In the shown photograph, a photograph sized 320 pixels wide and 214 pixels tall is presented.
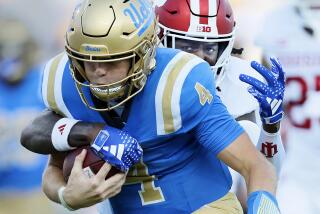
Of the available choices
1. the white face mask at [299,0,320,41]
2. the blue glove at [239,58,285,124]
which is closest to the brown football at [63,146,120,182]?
the blue glove at [239,58,285,124]

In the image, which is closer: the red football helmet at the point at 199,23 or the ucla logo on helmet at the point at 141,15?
the ucla logo on helmet at the point at 141,15

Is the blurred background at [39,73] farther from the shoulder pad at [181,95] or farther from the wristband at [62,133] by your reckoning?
the shoulder pad at [181,95]

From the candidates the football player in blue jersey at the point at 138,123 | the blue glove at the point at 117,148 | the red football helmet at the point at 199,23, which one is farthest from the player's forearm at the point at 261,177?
the red football helmet at the point at 199,23

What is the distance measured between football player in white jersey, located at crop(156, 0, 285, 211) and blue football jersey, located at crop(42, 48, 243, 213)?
52 cm

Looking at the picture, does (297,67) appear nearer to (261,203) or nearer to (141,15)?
(141,15)

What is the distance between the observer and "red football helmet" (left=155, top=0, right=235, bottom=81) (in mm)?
3800

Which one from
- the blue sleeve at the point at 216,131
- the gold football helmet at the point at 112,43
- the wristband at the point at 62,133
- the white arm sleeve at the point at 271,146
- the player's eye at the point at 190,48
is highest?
the gold football helmet at the point at 112,43

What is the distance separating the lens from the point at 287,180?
5133mm

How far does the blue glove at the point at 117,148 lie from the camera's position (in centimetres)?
290

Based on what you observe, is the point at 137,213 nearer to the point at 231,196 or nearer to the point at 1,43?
the point at 231,196

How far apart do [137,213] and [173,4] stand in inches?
42.1

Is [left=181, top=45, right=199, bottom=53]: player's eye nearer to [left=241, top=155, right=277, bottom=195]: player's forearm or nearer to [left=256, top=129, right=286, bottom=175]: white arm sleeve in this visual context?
[left=256, top=129, right=286, bottom=175]: white arm sleeve

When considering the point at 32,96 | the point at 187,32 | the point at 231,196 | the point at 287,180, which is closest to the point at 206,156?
the point at 231,196

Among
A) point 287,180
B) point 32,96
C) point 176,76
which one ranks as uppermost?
point 176,76
